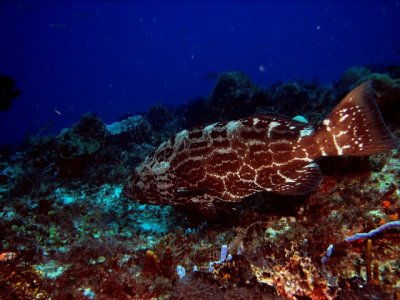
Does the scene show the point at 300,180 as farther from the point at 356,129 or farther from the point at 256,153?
the point at 356,129

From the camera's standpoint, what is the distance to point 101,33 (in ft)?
531

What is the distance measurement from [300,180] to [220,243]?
5.38 feet

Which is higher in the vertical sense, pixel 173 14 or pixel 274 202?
pixel 173 14

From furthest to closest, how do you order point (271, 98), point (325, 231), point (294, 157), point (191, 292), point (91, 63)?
point (91, 63)
point (271, 98)
point (294, 157)
point (325, 231)
point (191, 292)

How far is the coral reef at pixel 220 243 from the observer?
3.45 metres

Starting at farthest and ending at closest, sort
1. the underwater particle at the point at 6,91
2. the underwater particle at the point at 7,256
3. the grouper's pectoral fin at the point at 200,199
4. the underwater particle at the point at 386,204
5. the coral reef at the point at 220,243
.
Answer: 1. the underwater particle at the point at 6,91
2. the grouper's pectoral fin at the point at 200,199
3. the underwater particle at the point at 7,256
4. the underwater particle at the point at 386,204
5. the coral reef at the point at 220,243

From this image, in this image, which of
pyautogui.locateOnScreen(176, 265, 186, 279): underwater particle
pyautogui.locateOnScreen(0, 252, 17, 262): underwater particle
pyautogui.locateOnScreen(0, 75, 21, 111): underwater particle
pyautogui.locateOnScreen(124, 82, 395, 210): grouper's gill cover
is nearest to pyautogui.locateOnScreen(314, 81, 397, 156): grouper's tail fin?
pyautogui.locateOnScreen(124, 82, 395, 210): grouper's gill cover

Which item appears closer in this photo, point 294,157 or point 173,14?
point 294,157

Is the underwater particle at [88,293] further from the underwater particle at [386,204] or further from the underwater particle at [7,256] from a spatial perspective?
the underwater particle at [386,204]

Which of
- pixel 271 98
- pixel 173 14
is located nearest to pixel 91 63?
pixel 173 14

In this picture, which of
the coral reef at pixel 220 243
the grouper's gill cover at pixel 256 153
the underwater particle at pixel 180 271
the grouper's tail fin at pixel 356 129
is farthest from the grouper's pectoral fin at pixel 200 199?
the grouper's tail fin at pixel 356 129

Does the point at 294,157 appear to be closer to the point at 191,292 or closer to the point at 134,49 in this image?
the point at 191,292

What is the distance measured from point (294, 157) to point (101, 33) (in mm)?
179184

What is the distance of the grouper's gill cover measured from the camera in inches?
160
